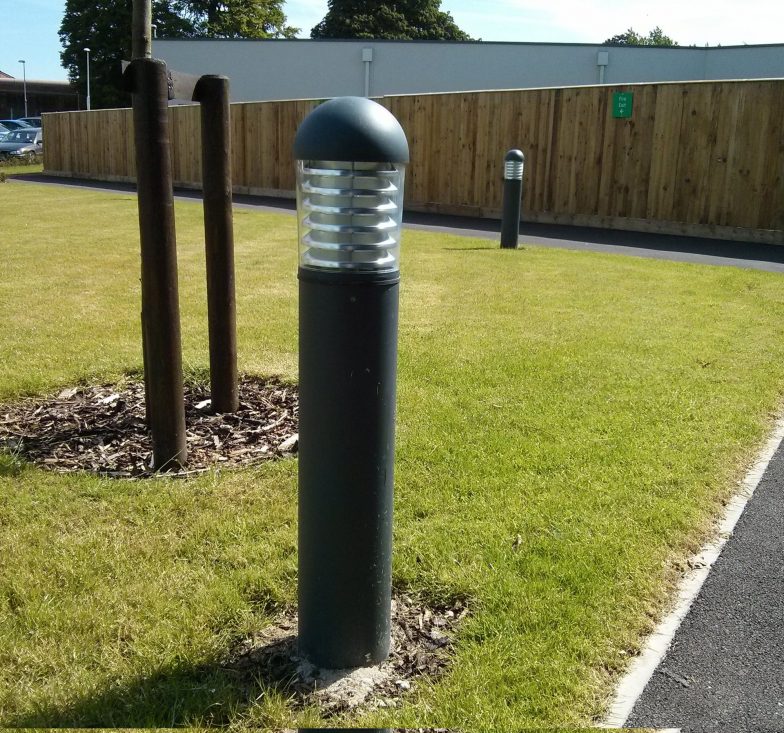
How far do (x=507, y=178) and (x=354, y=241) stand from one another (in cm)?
1043

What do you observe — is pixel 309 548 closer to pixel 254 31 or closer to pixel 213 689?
pixel 213 689

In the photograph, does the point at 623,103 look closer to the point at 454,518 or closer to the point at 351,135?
the point at 454,518

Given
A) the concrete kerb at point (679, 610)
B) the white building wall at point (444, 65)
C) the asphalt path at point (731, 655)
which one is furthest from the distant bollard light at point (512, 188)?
the white building wall at point (444, 65)

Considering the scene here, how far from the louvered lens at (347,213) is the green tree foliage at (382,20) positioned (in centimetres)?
5932

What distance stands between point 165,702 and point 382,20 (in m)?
61.8

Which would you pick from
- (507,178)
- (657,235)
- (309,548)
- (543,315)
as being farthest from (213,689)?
(657,235)

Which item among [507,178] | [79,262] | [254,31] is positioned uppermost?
[254,31]

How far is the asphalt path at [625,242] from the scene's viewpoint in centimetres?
1245

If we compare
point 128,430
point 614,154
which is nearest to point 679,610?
point 128,430

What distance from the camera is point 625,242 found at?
14250 millimetres

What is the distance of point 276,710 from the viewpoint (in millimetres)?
2420

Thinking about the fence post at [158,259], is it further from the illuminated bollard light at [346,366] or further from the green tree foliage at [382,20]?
the green tree foliage at [382,20]

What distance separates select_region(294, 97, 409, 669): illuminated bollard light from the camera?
2371 millimetres

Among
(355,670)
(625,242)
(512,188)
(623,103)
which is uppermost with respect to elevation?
(623,103)
